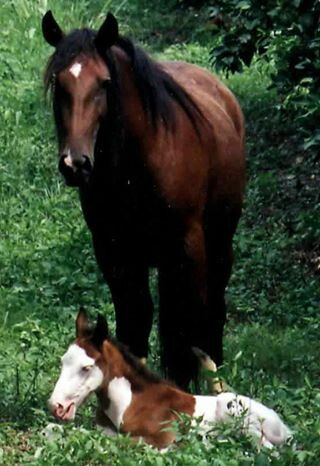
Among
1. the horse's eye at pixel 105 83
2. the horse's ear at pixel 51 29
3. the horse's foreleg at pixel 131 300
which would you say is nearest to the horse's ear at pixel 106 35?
the horse's eye at pixel 105 83

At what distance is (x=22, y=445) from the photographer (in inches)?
318

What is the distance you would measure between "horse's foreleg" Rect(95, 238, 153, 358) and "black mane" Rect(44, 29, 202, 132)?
0.89 meters

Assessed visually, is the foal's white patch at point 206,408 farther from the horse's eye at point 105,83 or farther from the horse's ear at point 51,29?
the horse's ear at point 51,29

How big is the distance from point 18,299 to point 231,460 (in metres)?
5.76

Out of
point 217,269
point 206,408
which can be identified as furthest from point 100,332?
point 217,269

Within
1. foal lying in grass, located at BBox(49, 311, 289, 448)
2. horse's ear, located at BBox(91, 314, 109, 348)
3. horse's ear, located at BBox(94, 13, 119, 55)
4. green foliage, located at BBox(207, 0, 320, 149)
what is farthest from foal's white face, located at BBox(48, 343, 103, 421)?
green foliage, located at BBox(207, 0, 320, 149)

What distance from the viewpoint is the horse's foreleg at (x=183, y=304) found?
9625mm

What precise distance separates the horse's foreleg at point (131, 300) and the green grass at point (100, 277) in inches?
20.3

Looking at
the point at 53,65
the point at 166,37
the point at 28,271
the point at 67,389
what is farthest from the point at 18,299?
the point at 166,37

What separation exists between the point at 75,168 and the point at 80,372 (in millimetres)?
1231

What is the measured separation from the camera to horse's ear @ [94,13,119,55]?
904cm

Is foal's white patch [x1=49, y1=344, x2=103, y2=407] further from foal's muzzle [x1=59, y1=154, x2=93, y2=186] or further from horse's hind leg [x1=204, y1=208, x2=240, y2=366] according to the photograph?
horse's hind leg [x1=204, y1=208, x2=240, y2=366]

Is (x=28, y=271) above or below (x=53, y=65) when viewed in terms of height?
below

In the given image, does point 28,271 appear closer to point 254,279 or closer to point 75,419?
point 254,279
